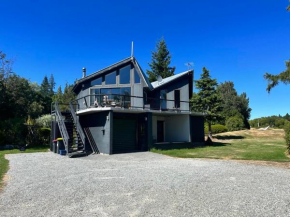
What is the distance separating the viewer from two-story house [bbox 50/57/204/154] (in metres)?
15.4

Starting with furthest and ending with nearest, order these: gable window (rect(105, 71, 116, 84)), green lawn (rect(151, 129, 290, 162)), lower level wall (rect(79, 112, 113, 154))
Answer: gable window (rect(105, 71, 116, 84))
lower level wall (rect(79, 112, 113, 154))
green lawn (rect(151, 129, 290, 162))

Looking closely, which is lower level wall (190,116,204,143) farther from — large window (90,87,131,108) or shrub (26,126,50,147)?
shrub (26,126,50,147)

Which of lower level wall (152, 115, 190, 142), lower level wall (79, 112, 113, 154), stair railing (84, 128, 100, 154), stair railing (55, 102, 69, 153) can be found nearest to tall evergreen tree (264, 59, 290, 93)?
lower level wall (152, 115, 190, 142)

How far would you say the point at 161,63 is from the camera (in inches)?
1736

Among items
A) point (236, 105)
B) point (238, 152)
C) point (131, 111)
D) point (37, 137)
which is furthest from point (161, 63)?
point (238, 152)

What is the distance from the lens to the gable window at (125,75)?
18312mm

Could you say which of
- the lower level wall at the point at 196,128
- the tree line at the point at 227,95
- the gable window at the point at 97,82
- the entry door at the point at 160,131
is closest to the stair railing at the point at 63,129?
the gable window at the point at 97,82

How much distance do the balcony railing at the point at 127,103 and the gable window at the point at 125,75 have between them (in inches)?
65.3

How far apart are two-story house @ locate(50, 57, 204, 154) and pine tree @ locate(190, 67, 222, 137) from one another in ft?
17.8

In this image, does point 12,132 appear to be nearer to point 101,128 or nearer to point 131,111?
point 101,128

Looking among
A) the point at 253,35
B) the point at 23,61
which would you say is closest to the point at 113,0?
the point at 253,35

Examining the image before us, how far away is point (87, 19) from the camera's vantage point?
1822 centimetres

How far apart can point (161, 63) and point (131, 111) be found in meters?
30.5

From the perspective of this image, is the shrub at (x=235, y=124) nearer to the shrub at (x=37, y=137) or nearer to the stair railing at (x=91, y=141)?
the stair railing at (x=91, y=141)
